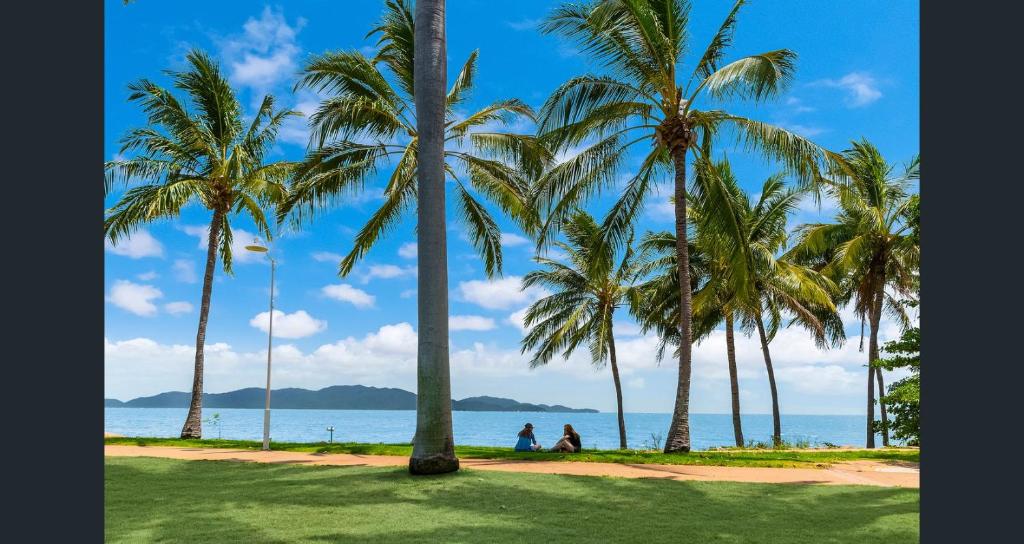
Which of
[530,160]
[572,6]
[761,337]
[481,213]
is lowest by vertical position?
[761,337]

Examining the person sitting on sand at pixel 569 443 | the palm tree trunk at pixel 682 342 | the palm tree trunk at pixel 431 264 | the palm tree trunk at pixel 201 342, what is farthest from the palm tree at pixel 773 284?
the palm tree trunk at pixel 201 342

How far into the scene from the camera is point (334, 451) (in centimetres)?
1484

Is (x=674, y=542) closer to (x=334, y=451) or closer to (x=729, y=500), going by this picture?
(x=729, y=500)

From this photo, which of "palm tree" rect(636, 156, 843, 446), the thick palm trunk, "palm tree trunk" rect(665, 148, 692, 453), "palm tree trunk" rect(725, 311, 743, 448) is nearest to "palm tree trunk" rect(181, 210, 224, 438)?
"palm tree trunk" rect(665, 148, 692, 453)

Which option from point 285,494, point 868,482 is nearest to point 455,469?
point 285,494

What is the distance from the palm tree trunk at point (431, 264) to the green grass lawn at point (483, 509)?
541 millimetres

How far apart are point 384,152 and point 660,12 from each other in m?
7.18

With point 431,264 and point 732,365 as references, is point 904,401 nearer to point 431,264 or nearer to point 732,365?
point 732,365

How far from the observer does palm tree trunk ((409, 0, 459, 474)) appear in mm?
10367

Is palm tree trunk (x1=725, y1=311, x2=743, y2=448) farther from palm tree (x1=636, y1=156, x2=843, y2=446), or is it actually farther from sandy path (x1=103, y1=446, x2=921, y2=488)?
sandy path (x1=103, y1=446, x2=921, y2=488)

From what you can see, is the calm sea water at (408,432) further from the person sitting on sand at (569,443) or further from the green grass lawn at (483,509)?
the green grass lawn at (483,509)

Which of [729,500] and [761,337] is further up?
[761,337]

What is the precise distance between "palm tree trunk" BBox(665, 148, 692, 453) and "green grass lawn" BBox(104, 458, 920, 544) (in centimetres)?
500

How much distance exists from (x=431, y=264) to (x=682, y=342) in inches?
273
